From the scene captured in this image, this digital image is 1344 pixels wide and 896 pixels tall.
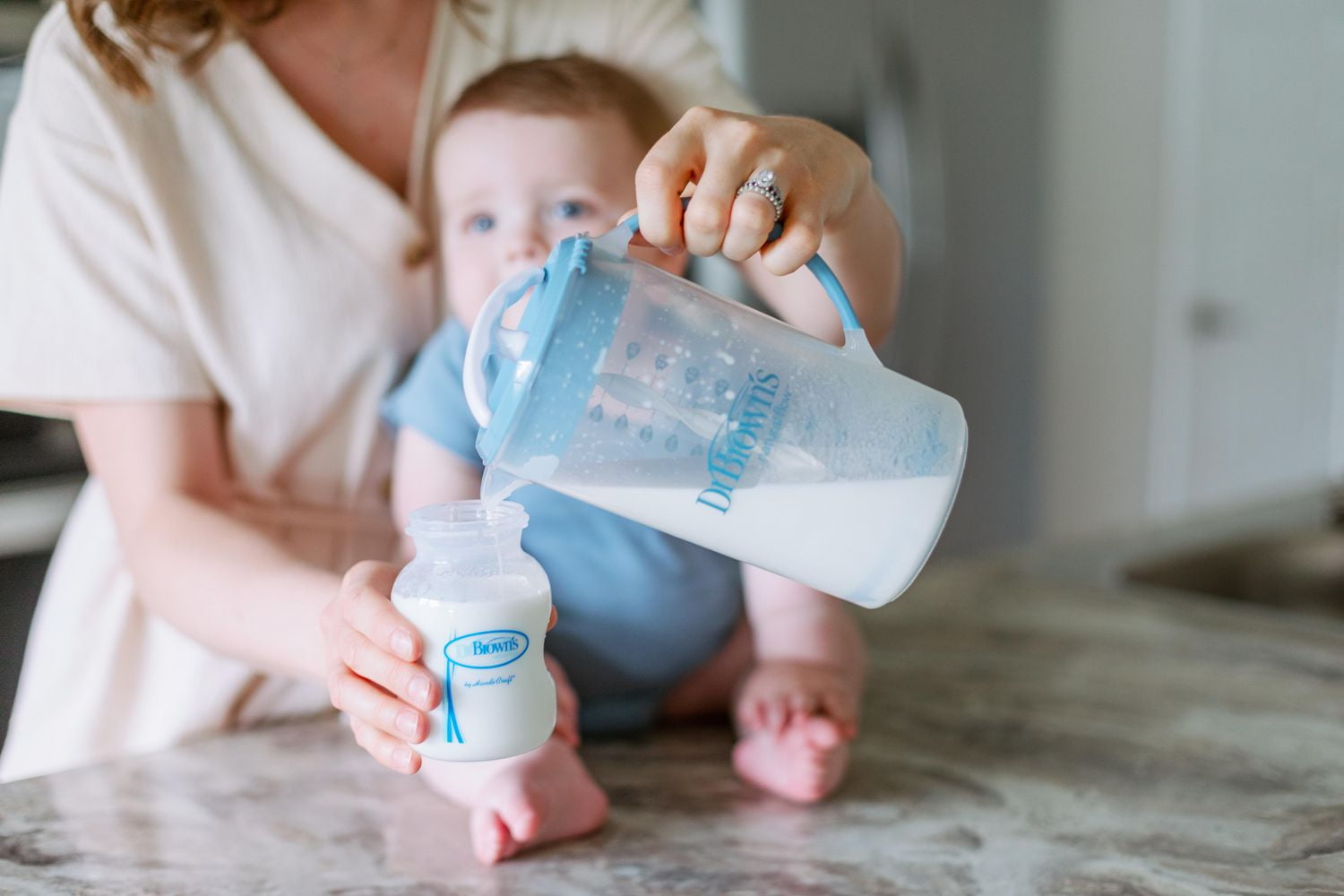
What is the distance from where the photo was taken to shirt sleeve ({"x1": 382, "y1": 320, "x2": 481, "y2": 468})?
0.95m

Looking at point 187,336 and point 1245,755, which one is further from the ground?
point 187,336

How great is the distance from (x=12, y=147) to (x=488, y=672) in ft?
1.98

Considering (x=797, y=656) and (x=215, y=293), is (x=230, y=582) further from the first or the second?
(x=797, y=656)

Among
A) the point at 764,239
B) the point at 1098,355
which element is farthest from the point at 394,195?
the point at 1098,355

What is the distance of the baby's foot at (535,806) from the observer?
0.78 metres

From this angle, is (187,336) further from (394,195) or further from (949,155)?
(949,155)

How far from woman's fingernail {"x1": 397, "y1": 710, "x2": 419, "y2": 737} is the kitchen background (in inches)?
47.6

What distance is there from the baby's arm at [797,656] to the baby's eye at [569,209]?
319 millimetres

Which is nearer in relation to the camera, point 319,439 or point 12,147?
point 12,147

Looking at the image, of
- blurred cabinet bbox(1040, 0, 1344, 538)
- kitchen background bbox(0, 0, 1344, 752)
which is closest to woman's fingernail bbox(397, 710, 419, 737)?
kitchen background bbox(0, 0, 1344, 752)

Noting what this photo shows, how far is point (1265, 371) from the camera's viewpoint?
12.9ft

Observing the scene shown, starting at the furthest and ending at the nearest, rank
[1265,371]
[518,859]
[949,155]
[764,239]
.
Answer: [1265,371] < [949,155] < [518,859] < [764,239]

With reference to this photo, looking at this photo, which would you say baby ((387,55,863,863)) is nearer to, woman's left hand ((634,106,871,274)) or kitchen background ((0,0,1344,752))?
woman's left hand ((634,106,871,274))

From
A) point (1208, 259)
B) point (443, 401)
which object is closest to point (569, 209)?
point (443, 401)
